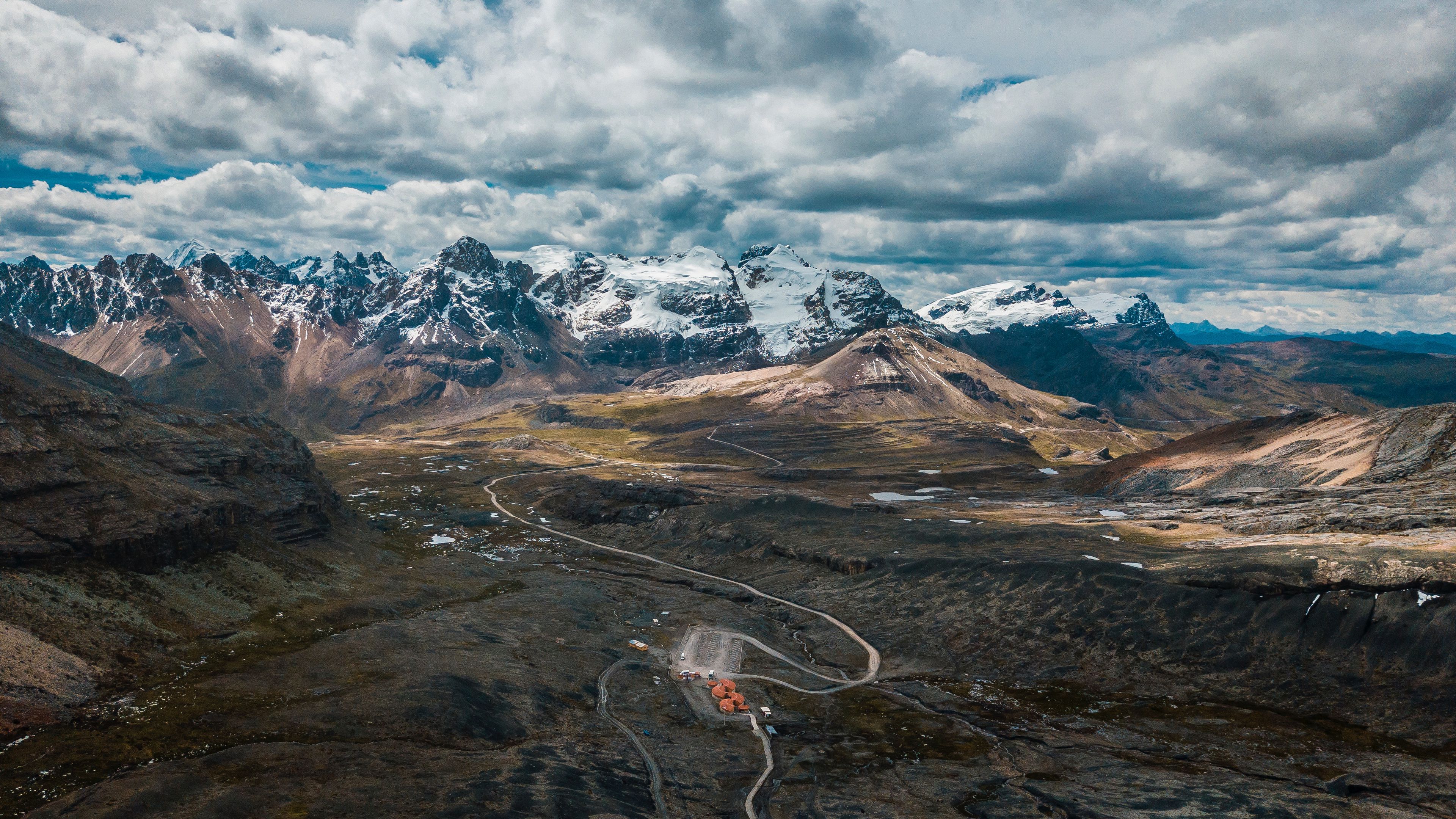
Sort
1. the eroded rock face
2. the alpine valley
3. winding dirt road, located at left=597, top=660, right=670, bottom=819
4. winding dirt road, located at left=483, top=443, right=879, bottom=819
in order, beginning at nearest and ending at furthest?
the alpine valley → winding dirt road, located at left=597, top=660, right=670, bottom=819 → winding dirt road, located at left=483, top=443, right=879, bottom=819 → the eroded rock face

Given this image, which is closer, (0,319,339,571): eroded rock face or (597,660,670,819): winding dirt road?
(597,660,670,819): winding dirt road

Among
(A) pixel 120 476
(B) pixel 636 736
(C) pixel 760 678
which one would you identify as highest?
(A) pixel 120 476

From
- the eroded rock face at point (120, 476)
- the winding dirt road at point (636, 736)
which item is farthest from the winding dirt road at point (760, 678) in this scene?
the eroded rock face at point (120, 476)

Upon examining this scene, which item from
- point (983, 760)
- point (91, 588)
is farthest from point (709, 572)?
point (91, 588)

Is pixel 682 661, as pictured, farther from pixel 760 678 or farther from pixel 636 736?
pixel 636 736

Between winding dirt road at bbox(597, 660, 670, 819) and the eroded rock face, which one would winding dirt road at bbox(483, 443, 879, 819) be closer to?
winding dirt road at bbox(597, 660, 670, 819)

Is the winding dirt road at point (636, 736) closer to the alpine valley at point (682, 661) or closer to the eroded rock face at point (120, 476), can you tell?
the alpine valley at point (682, 661)

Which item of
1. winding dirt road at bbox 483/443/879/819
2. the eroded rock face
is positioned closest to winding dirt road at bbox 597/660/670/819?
winding dirt road at bbox 483/443/879/819

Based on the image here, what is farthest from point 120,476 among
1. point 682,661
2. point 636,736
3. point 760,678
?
point 760,678
